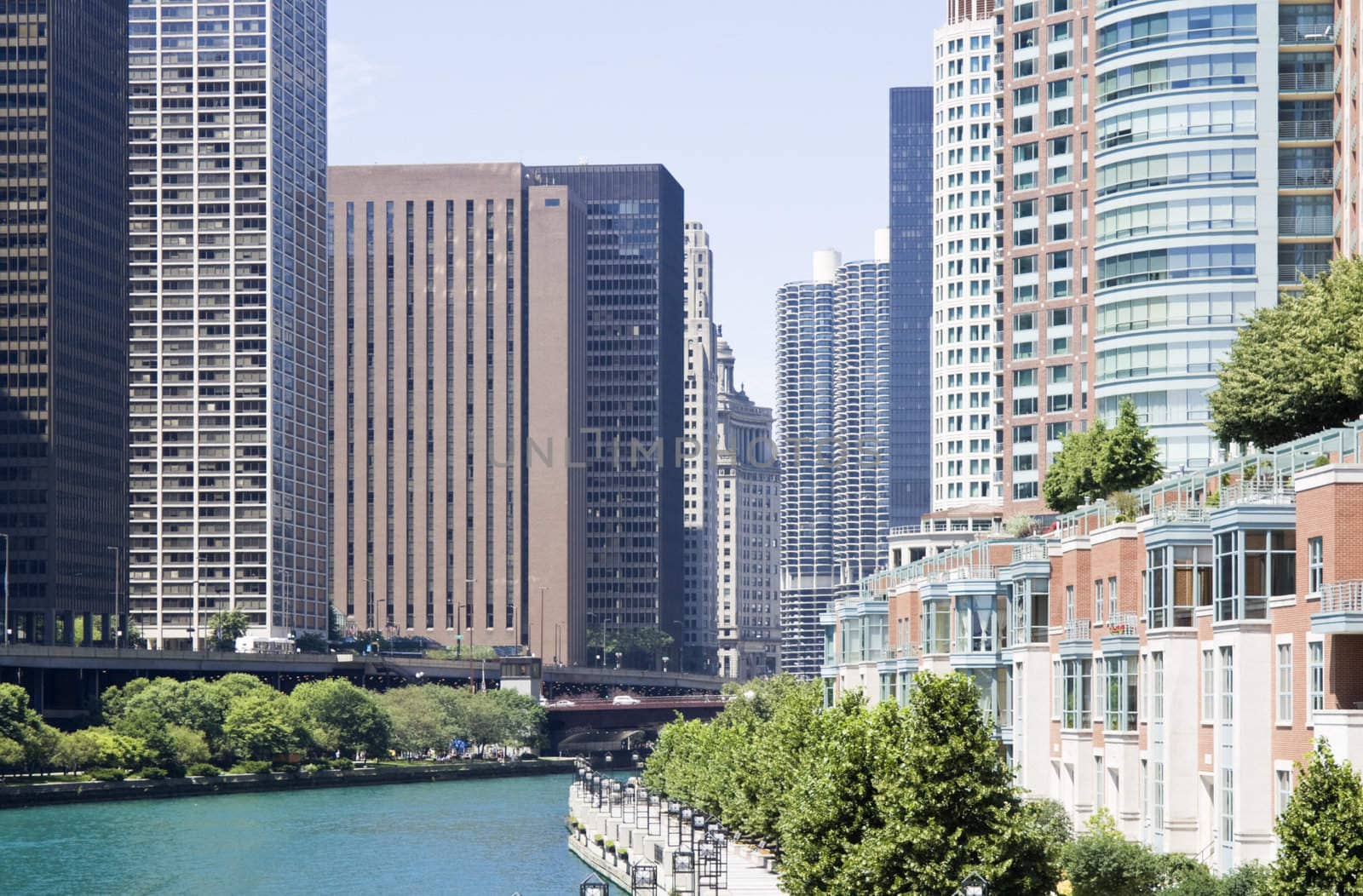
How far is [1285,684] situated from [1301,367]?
30221mm

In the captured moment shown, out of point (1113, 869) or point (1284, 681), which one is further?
point (1113, 869)

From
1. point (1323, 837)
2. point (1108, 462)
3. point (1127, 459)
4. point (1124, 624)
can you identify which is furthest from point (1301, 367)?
point (1323, 837)

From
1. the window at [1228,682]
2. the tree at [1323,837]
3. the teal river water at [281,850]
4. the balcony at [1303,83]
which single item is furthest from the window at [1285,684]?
the balcony at [1303,83]

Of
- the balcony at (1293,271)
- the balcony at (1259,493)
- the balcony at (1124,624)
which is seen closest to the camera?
the balcony at (1259,493)

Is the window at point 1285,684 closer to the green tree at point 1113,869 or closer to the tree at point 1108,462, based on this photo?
the green tree at point 1113,869

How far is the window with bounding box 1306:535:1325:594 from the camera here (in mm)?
64625

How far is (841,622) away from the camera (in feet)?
482

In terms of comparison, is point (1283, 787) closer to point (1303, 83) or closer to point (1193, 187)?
point (1193, 187)

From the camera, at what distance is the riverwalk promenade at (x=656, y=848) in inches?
3812

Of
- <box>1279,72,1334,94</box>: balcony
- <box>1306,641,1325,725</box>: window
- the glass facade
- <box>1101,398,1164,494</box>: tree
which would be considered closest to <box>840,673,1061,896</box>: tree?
<box>1306,641,1325,725</box>: window

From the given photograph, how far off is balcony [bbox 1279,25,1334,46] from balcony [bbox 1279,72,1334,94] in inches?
83.4

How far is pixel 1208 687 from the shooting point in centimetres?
7488

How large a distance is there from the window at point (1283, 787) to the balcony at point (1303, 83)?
280ft

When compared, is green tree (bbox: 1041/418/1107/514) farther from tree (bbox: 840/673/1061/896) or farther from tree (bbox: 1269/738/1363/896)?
tree (bbox: 1269/738/1363/896)
